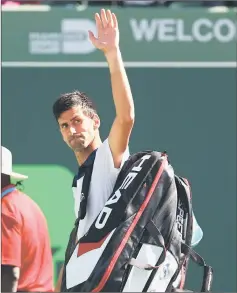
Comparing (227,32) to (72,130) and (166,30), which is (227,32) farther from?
(72,130)

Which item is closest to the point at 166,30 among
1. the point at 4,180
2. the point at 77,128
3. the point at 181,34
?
the point at 181,34

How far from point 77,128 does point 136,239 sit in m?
0.57

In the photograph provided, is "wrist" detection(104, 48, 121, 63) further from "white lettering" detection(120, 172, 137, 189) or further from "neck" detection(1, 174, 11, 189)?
"neck" detection(1, 174, 11, 189)

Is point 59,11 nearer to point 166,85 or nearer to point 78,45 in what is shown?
point 78,45

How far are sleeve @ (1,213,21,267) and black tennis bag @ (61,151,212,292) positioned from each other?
870mm

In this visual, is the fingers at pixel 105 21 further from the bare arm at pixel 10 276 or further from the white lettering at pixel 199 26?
the white lettering at pixel 199 26

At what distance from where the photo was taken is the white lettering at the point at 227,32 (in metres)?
5.39

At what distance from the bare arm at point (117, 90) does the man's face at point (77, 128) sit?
229 mm

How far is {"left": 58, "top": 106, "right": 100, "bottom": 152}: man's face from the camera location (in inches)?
139

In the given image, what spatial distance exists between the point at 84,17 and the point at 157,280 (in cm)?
250

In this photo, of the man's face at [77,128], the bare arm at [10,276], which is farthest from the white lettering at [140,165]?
the bare arm at [10,276]

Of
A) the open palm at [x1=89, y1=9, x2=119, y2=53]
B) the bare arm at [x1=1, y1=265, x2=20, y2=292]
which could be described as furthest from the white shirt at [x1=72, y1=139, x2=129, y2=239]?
the bare arm at [x1=1, y1=265, x2=20, y2=292]

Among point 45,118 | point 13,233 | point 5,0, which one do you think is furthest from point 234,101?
point 13,233

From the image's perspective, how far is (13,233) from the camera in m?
4.15
